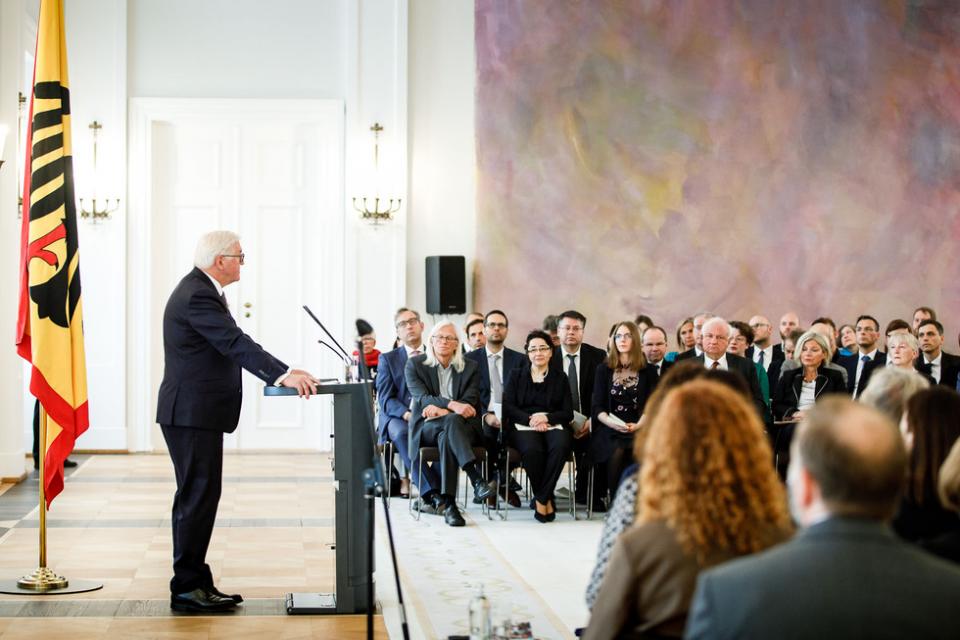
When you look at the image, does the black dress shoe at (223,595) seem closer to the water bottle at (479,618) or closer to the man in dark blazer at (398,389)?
the water bottle at (479,618)

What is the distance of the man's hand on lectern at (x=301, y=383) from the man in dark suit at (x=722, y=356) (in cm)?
348

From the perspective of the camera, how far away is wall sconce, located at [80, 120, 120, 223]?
11.2 meters

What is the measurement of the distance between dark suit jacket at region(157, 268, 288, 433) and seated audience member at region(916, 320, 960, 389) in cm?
586

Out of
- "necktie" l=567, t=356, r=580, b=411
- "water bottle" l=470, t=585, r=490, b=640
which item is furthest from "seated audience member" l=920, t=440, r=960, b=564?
"necktie" l=567, t=356, r=580, b=411

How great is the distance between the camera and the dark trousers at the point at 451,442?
8.17 meters

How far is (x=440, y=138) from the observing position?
38.2ft

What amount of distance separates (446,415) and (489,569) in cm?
201

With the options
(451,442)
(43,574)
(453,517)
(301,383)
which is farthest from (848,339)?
(43,574)

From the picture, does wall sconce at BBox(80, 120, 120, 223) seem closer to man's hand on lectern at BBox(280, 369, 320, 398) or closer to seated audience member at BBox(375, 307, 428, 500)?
seated audience member at BBox(375, 307, 428, 500)

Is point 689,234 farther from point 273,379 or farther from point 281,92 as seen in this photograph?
point 273,379

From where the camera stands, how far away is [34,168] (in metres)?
5.93

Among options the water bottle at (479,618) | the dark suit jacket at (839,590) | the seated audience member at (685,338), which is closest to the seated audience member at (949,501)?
the dark suit jacket at (839,590)

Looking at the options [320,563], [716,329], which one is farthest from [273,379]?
[716,329]

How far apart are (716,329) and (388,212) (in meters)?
4.33
